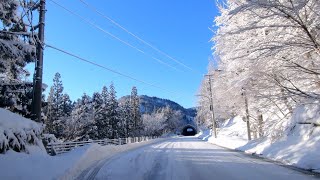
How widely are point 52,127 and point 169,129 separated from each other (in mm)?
90025

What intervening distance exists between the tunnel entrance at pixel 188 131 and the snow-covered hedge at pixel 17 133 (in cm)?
13400

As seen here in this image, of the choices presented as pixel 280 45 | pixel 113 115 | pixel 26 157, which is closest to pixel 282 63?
pixel 280 45

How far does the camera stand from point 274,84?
49.6 ft

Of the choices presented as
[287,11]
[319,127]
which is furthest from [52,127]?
[287,11]

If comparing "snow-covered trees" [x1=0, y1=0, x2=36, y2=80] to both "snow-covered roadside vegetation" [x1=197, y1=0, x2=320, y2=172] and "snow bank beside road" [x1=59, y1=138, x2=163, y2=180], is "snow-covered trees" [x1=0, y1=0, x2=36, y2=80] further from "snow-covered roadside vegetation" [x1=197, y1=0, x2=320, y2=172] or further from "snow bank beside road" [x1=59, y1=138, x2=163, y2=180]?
"snow-covered roadside vegetation" [x1=197, y1=0, x2=320, y2=172]

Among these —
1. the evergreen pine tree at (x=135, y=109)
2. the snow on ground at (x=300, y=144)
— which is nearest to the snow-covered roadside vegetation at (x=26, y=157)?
the snow on ground at (x=300, y=144)

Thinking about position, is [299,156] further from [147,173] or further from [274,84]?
[147,173]

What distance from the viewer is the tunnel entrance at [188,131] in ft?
488

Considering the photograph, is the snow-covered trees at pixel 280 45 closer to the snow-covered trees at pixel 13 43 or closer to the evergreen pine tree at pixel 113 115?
the snow-covered trees at pixel 13 43

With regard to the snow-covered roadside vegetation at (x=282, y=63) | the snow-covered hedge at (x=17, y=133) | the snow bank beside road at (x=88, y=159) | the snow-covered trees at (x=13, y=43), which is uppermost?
the snow-covered trees at (x=13, y=43)

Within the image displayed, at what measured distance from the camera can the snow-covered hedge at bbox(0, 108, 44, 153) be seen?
1310cm

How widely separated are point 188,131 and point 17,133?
451 ft

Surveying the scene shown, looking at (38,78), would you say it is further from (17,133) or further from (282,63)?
(282,63)

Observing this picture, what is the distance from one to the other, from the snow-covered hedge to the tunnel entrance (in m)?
134
